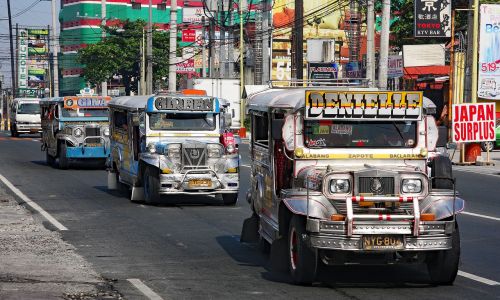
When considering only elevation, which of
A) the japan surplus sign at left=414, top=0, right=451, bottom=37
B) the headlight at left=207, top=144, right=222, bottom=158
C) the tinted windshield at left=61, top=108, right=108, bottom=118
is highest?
the japan surplus sign at left=414, top=0, right=451, bottom=37

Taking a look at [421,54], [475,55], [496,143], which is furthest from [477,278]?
[421,54]

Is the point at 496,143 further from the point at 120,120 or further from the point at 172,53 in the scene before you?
the point at 172,53

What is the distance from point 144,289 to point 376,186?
289 cm

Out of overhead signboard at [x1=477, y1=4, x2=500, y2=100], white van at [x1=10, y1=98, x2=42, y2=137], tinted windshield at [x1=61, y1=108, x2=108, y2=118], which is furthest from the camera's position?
white van at [x1=10, y1=98, x2=42, y2=137]

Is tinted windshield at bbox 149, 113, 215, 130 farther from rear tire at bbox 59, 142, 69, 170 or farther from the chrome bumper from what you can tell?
rear tire at bbox 59, 142, 69, 170

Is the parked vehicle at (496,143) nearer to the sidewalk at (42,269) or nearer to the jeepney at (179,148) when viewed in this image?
the jeepney at (179,148)

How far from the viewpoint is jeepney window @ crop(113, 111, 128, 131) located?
25469 mm

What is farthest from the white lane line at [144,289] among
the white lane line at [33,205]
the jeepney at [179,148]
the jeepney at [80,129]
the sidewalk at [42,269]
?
the jeepney at [80,129]

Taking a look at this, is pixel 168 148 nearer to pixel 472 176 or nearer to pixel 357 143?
pixel 357 143

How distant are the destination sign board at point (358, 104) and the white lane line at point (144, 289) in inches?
110

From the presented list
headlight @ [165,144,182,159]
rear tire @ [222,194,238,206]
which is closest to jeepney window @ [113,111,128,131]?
headlight @ [165,144,182,159]

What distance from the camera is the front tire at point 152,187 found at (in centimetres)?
2250

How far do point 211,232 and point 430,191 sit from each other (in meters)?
6.52

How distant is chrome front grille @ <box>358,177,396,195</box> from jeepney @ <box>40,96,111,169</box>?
23738 mm
